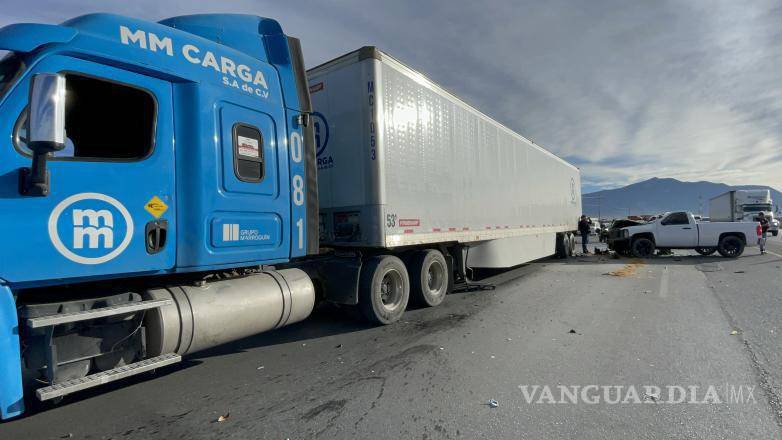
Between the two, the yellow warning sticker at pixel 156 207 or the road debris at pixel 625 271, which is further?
the road debris at pixel 625 271

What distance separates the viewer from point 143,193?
139 inches

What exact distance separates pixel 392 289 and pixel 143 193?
12.9ft

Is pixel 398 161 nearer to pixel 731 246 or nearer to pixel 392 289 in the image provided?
pixel 392 289

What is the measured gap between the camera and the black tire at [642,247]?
16.6 metres

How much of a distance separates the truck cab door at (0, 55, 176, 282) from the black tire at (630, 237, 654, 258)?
693 inches

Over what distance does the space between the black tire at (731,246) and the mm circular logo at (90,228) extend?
1930 centimetres

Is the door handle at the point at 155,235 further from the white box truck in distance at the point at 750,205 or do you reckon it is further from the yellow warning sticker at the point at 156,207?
the white box truck in distance at the point at 750,205

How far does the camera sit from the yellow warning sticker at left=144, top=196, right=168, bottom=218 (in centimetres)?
357

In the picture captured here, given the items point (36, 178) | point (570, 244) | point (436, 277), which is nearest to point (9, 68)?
point (36, 178)

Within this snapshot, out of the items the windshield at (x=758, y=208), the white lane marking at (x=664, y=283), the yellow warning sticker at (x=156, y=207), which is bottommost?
the white lane marking at (x=664, y=283)

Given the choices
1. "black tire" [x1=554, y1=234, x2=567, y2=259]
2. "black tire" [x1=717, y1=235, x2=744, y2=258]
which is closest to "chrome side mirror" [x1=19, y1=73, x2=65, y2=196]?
"black tire" [x1=554, y1=234, x2=567, y2=259]

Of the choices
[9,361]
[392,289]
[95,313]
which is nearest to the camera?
[9,361]

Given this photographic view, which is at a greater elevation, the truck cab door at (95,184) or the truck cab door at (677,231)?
the truck cab door at (95,184)

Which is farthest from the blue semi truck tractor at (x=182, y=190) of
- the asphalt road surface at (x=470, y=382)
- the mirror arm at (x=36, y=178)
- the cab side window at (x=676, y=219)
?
the cab side window at (x=676, y=219)
